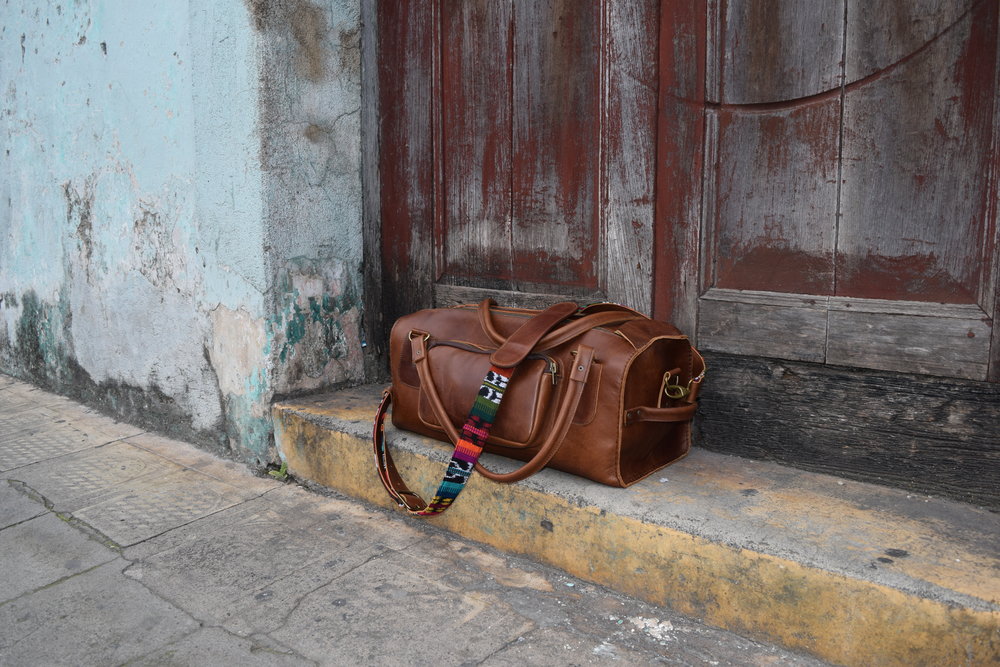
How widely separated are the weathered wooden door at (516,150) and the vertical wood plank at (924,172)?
→ 517mm

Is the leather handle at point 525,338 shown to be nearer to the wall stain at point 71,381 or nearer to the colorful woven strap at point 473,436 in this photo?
the colorful woven strap at point 473,436

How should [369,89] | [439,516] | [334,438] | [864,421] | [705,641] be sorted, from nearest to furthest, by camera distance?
1. [705,641]
2. [864,421]
3. [439,516]
4. [334,438]
5. [369,89]

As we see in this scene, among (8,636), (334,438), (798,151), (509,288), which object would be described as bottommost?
(8,636)

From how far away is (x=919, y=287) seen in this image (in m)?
1.75

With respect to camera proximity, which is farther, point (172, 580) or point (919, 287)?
point (172, 580)

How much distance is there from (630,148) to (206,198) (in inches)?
57.1

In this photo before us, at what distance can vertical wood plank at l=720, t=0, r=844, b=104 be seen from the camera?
1.81 m

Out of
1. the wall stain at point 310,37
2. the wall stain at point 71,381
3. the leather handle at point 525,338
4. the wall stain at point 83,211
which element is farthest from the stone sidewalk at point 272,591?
the wall stain at point 310,37

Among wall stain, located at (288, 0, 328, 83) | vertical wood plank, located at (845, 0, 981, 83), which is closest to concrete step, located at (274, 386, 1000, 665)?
vertical wood plank, located at (845, 0, 981, 83)

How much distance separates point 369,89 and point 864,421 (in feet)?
6.35

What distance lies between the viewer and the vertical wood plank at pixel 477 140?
2.43 m

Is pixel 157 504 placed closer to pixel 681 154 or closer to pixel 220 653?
pixel 220 653

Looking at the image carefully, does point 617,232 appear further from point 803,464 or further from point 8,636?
point 8,636

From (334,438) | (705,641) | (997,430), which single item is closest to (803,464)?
(997,430)
